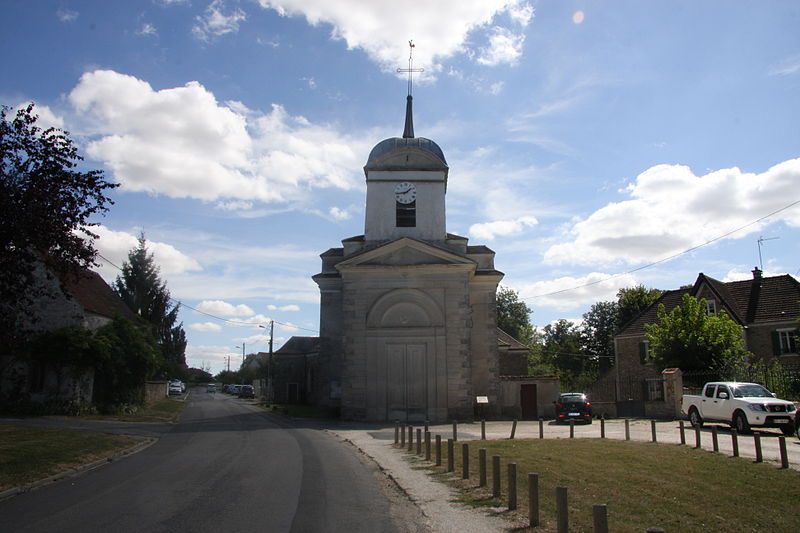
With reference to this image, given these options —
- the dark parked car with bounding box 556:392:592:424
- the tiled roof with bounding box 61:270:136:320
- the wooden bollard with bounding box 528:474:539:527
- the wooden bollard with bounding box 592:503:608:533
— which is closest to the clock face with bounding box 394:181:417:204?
the dark parked car with bounding box 556:392:592:424

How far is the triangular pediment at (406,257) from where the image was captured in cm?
3159

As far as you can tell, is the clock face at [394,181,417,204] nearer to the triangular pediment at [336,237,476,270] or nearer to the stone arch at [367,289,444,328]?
the triangular pediment at [336,237,476,270]

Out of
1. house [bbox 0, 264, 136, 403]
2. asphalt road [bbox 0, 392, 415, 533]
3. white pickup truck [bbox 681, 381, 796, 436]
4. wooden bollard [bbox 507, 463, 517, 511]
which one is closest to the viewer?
asphalt road [bbox 0, 392, 415, 533]

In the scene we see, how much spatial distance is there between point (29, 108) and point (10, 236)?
3.59 meters

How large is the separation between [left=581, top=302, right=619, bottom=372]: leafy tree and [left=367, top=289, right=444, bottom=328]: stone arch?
48.8 meters

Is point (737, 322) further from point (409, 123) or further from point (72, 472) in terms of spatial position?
point (72, 472)

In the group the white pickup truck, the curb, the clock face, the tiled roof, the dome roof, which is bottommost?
the curb

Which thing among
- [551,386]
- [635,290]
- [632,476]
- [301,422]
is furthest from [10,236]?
[635,290]

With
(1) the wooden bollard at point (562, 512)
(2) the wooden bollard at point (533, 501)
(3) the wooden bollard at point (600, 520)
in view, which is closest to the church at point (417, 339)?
(2) the wooden bollard at point (533, 501)

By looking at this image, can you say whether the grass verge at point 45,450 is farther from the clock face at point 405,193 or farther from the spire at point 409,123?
the spire at point 409,123

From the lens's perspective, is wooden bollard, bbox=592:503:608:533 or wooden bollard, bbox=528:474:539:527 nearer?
wooden bollard, bbox=592:503:608:533

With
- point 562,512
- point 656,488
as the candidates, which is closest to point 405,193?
point 656,488

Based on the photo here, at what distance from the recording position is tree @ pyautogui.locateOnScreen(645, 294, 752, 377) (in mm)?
27859

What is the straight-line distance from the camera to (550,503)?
30.9ft
